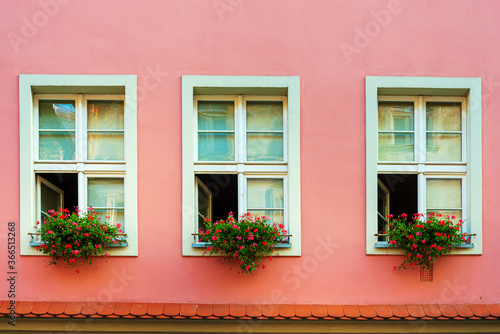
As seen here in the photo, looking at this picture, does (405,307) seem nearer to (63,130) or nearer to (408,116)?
(408,116)

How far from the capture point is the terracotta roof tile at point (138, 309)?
216 inches

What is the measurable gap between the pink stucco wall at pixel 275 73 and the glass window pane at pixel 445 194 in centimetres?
31

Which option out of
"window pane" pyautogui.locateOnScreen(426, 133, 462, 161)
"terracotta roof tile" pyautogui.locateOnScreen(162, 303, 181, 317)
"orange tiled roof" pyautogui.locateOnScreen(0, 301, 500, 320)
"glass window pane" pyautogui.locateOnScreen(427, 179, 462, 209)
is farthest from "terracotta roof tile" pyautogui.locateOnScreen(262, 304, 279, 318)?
"window pane" pyautogui.locateOnScreen(426, 133, 462, 161)

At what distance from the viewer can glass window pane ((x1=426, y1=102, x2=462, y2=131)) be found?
19.7 ft

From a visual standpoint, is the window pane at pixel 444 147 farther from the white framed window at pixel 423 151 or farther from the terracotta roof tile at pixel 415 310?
the terracotta roof tile at pixel 415 310

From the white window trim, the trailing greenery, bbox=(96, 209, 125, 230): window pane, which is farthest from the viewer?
bbox=(96, 209, 125, 230): window pane

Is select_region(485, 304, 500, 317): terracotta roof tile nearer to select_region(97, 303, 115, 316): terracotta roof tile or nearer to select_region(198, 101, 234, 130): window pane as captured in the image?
select_region(198, 101, 234, 130): window pane

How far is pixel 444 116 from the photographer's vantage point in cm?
602

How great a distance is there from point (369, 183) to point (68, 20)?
397cm

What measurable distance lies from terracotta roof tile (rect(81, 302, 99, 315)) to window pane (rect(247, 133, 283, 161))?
7.98 ft

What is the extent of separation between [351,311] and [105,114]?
3694 millimetres

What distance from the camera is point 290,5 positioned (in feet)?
19.0

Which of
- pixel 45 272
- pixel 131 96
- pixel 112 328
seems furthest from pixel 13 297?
pixel 131 96

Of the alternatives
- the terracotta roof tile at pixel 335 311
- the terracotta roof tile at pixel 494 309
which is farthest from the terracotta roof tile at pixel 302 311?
the terracotta roof tile at pixel 494 309
